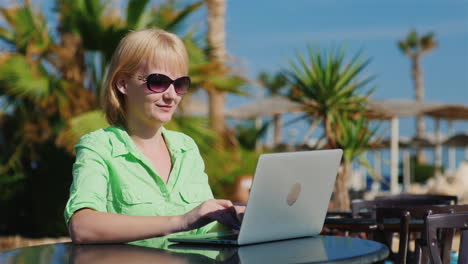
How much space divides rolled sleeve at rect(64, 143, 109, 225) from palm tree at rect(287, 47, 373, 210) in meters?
5.01

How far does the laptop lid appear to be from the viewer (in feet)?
6.13

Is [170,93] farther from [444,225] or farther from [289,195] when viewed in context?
[444,225]

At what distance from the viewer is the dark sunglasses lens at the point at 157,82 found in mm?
2389

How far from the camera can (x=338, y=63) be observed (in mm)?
7230

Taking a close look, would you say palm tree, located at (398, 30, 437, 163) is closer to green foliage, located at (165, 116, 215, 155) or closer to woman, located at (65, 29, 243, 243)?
green foliage, located at (165, 116, 215, 155)

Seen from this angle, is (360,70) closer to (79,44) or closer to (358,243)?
(79,44)

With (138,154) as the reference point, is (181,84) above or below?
above

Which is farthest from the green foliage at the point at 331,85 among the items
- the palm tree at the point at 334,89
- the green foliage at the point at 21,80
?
the green foliage at the point at 21,80

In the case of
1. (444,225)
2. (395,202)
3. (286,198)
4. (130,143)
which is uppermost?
(130,143)

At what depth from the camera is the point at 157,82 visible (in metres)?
2.39

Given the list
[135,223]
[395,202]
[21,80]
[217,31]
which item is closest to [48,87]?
[21,80]

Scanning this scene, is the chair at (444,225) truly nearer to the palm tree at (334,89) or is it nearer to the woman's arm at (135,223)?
the woman's arm at (135,223)

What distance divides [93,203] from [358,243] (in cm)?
75

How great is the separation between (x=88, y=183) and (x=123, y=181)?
6.4 inches
